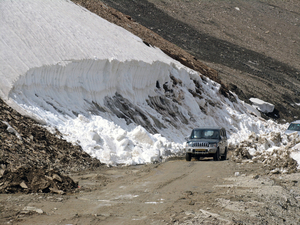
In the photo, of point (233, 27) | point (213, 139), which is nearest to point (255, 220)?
point (213, 139)

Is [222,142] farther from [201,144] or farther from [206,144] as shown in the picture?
[201,144]

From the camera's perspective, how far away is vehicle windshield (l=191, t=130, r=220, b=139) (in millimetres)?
16797

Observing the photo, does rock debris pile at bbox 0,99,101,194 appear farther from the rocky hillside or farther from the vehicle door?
the rocky hillside

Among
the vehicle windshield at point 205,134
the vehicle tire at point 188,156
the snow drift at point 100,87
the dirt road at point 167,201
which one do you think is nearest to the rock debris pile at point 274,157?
the dirt road at point 167,201

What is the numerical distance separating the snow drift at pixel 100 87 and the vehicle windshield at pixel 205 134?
1.45 meters

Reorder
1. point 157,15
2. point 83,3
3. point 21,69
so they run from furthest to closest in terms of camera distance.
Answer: point 157,15 < point 83,3 < point 21,69

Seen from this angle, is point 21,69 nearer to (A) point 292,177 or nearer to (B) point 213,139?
(B) point 213,139

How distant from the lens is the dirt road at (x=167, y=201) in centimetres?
710

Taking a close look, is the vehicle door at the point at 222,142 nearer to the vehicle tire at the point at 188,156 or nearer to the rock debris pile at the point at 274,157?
the rock debris pile at the point at 274,157

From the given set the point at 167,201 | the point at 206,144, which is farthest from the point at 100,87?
the point at 167,201

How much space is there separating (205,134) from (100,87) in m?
6.07

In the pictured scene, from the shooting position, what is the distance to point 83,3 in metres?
33.5

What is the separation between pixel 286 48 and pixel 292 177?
52707 millimetres

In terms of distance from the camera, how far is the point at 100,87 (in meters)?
19.8
